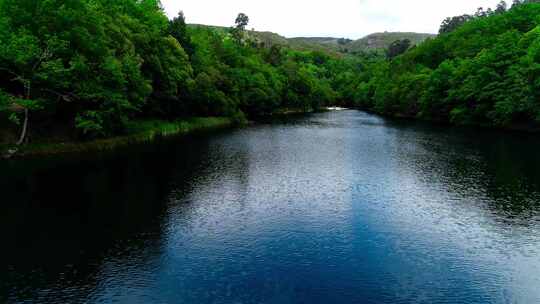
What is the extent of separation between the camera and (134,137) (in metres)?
77.1

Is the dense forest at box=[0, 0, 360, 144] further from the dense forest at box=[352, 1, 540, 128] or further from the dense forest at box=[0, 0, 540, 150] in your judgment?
the dense forest at box=[352, 1, 540, 128]

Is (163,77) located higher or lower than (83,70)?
higher

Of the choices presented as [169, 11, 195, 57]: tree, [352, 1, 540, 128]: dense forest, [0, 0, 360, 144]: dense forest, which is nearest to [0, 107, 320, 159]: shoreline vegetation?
[0, 0, 360, 144]: dense forest

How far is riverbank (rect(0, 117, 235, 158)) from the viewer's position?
199 feet

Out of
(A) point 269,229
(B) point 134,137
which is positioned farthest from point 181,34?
(A) point 269,229

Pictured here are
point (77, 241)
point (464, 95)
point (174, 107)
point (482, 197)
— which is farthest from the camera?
point (464, 95)

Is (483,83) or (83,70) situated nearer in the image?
(83,70)

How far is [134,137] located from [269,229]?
48938mm

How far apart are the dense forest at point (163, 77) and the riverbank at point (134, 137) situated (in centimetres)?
185

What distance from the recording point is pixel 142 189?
154 feet

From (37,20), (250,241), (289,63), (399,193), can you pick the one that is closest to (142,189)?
(250,241)

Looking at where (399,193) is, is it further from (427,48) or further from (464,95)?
(427,48)

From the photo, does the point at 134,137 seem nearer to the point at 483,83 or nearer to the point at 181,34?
the point at 181,34

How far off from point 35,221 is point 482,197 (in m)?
42.7
